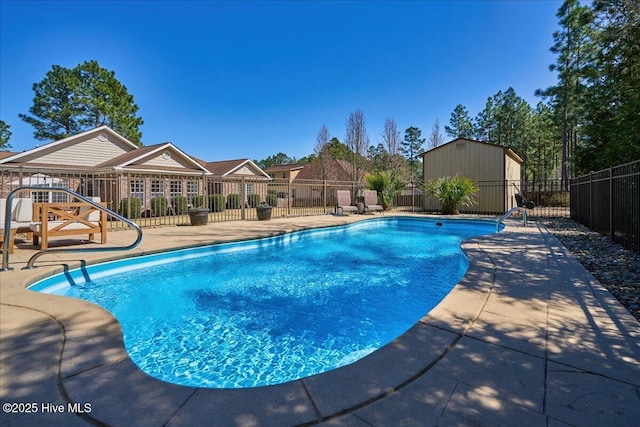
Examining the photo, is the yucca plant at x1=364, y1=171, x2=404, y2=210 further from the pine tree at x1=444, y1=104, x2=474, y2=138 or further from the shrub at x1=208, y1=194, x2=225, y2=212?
the pine tree at x1=444, y1=104, x2=474, y2=138

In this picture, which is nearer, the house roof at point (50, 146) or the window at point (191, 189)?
the house roof at point (50, 146)

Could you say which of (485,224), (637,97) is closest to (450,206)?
(485,224)

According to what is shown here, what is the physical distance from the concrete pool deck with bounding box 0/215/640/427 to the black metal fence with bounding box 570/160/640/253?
11.1ft

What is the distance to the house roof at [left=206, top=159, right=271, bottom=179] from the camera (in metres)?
22.1


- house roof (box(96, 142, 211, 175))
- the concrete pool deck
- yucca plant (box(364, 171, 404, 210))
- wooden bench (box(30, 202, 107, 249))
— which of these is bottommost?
the concrete pool deck

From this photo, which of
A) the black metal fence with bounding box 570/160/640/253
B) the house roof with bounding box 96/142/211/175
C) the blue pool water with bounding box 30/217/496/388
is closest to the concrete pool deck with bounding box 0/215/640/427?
the blue pool water with bounding box 30/217/496/388

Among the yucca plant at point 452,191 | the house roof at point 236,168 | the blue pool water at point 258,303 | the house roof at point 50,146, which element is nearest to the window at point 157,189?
the house roof at point 50,146

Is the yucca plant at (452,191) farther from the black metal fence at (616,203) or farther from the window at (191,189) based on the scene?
the window at (191,189)

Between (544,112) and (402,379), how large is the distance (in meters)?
40.0

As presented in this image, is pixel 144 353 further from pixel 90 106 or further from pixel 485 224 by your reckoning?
pixel 90 106

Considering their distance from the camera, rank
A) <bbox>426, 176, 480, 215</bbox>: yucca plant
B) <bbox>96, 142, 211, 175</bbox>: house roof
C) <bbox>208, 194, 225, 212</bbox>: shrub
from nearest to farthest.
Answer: <bbox>208, 194, 225, 212</bbox>: shrub → <bbox>426, 176, 480, 215</bbox>: yucca plant → <bbox>96, 142, 211, 175</bbox>: house roof

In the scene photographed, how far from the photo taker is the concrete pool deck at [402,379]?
1368 millimetres

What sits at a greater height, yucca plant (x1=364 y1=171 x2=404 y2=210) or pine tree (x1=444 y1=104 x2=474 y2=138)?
pine tree (x1=444 y1=104 x2=474 y2=138)

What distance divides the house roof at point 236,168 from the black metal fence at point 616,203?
62.6 ft
